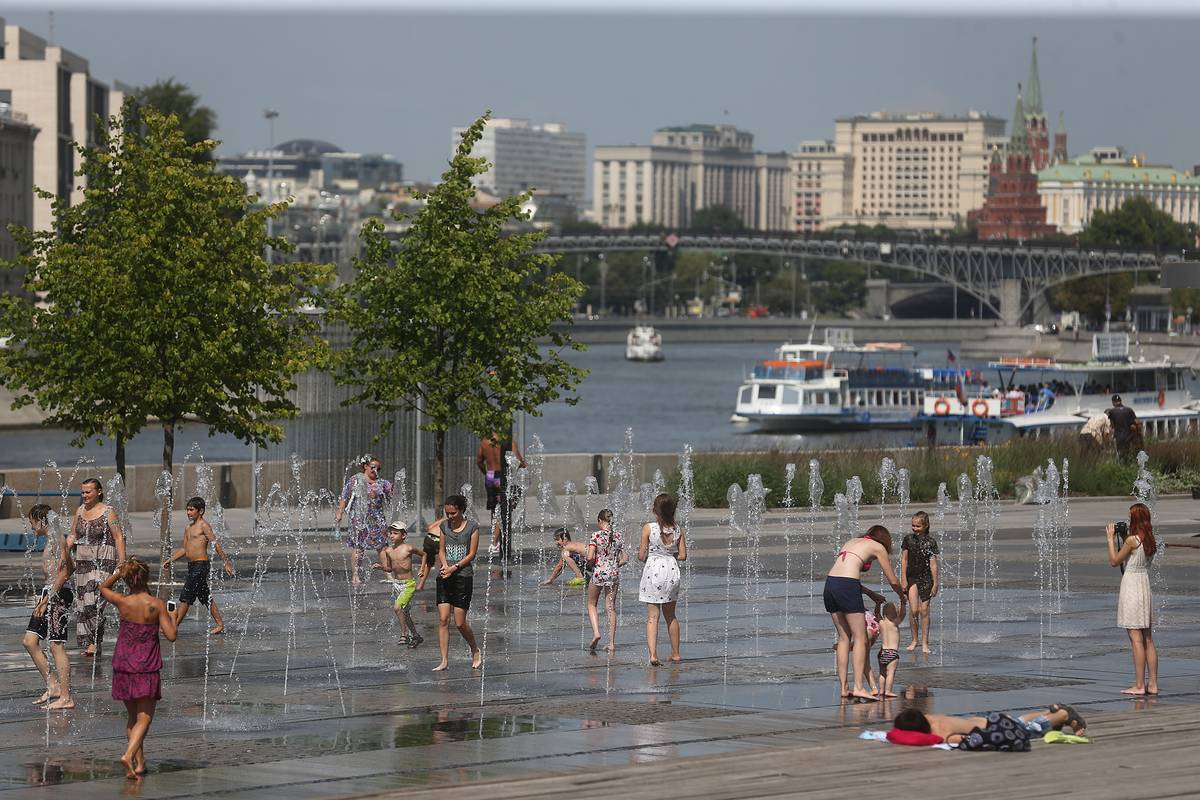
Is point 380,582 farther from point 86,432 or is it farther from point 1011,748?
point 1011,748

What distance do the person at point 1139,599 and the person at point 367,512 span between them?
10297 mm

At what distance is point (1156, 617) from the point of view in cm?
2320

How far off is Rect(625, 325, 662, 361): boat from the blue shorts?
168364mm

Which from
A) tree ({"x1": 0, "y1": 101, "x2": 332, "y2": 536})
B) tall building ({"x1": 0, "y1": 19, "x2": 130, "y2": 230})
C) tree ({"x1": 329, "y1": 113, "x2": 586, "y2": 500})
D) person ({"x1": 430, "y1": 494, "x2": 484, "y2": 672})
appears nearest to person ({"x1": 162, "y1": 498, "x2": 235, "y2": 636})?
person ({"x1": 430, "y1": 494, "x2": 484, "y2": 672})

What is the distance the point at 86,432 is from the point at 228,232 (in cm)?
325

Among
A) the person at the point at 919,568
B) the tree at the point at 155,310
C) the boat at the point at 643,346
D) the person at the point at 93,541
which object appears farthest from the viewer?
the boat at the point at 643,346

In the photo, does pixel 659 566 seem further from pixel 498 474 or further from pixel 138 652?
pixel 498 474

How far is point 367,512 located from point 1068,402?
2223 inches

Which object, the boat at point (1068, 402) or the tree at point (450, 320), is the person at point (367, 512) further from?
the boat at point (1068, 402)

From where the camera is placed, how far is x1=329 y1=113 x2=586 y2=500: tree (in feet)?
101

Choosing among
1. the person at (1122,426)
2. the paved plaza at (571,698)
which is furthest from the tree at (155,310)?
the person at (1122,426)

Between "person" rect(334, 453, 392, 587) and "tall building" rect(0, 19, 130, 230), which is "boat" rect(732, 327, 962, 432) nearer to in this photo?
"tall building" rect(0, 19, 130, 230)

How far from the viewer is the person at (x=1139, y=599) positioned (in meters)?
17.3

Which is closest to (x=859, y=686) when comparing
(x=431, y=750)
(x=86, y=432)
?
(x=431, y=750)
